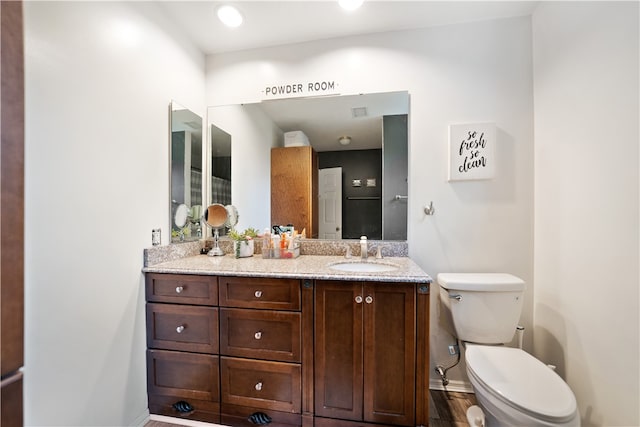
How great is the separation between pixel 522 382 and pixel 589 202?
0.90 m

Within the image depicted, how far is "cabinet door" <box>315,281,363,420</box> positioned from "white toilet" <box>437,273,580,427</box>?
0.54 meters

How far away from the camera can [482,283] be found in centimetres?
141

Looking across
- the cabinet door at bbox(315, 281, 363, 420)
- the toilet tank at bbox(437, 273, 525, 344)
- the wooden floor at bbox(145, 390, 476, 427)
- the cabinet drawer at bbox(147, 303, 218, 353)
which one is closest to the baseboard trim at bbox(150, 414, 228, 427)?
the wooden floor at bbox(145, 390, 476, 427)

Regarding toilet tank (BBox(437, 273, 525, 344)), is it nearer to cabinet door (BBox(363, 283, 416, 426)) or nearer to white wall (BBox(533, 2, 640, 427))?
white wall (BBox(533, 2, 640, 427))

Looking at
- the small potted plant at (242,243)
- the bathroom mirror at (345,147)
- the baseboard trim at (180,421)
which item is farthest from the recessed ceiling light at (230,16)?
the baseboard trim at (180,421)

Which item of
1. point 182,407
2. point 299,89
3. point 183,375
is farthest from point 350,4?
point 182,407

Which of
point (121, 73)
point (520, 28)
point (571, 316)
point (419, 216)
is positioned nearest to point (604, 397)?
point (571, 316)

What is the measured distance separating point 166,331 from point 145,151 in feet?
3.34

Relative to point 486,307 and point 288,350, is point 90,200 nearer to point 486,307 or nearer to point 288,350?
point 288,350

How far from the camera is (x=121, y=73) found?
1303 mm

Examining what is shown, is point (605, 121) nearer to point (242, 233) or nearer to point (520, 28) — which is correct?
point (520, 28)

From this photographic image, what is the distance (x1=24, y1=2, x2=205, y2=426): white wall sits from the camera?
0.96 meters

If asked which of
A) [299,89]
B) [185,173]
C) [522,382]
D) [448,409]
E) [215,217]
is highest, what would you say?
[299,89]

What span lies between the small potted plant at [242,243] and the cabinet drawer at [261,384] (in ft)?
2.23
